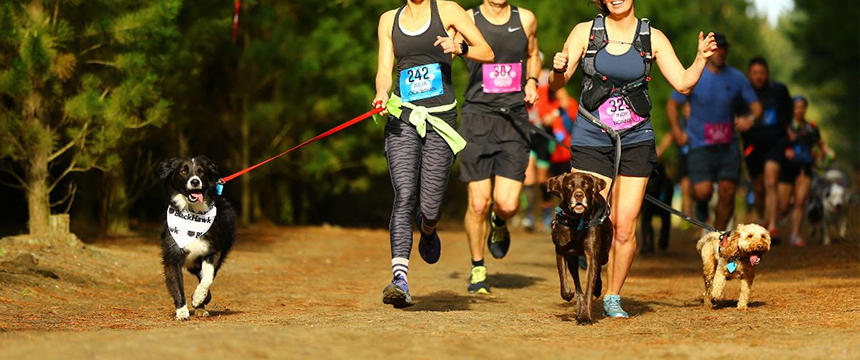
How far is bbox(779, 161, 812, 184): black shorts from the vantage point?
61.9ft

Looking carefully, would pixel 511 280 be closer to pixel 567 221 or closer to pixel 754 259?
pixel 754 259

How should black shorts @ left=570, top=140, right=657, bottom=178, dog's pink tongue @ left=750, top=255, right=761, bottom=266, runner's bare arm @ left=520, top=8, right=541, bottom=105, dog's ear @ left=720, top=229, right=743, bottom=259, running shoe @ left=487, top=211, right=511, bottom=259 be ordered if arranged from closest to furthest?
black shorts @ left=570, top=140, right=657, bottom=178 → dog's pink tongue @ left=750, top=255, right=761, bottom=266 → dog's ear @ left=720, top=229, right=743, bottom=259 → runner's bare arm @ left=520, top=8, right=541, bottom=105 → running shoe @ left=487, top=211, right=511, bottom=259

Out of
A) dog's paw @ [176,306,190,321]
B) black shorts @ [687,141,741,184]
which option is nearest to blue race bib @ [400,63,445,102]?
dog's paw @ [176,306,190,321]

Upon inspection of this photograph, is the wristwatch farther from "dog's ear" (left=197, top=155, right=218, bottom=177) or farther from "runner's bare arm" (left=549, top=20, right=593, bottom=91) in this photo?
"dog's ear" (left=197, top=155, right=218, bottom=177)

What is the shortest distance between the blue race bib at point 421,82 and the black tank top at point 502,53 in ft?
7.12

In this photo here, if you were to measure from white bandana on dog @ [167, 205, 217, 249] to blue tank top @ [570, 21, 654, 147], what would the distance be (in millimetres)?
2758

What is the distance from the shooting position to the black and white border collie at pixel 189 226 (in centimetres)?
965

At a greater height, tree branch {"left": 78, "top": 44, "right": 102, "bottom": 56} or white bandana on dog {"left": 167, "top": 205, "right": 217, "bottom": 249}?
tree branch {"left": 78, "top": 44, "right": 102, "bottom": 56}

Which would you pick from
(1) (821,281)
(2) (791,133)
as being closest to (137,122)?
(1) (821,281)

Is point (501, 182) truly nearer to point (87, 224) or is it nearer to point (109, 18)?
point (109, 18)

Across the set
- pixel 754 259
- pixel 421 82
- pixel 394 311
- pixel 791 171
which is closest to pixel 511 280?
pixel 754 259

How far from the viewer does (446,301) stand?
36.8 ft

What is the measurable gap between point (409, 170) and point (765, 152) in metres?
9.49

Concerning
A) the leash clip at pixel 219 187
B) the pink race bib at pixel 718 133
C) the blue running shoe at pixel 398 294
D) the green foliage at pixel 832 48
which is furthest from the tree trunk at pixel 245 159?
the green foliage at pixel 832 48
